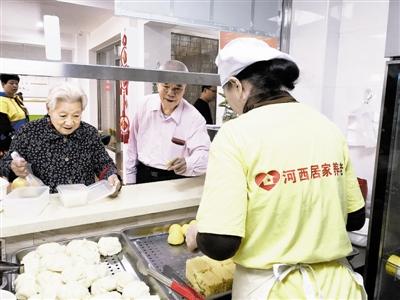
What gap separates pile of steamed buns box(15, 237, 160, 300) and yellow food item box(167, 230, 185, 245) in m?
0.24

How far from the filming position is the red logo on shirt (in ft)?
2.47

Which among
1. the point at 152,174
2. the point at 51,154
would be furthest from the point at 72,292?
the point at 152,174

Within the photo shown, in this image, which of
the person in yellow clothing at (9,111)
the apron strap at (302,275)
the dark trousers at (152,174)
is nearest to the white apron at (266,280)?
the apron strap at (302,275)

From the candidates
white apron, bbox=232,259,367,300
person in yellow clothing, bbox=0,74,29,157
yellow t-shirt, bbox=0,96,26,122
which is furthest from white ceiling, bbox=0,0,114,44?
white apron, bbox=232,259,367,300

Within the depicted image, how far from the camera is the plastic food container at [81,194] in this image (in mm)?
1244

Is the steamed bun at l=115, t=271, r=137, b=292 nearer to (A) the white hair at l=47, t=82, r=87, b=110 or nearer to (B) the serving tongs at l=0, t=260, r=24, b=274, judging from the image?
(B) the serving tongs at l=0, t=260, r=24, b=274

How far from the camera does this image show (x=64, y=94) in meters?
1.66

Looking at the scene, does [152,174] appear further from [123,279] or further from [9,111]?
[9,111]

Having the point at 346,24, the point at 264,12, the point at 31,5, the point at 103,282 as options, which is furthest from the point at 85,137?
the point at 31,5

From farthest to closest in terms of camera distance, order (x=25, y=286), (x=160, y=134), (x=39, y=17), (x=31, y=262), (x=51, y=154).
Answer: (x=39, y=17), (x=160, y=134), (x=51, y=154), (x=31, y=262), (x=25, y=286)

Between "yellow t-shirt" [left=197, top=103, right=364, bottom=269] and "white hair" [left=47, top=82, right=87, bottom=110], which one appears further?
"white hair" [left=47, top=82, right=87, bottom=110]

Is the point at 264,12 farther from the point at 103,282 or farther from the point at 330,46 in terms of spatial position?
the point at 103,282

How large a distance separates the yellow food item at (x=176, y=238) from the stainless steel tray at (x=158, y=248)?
0.02 m

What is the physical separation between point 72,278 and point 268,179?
2.19ft
